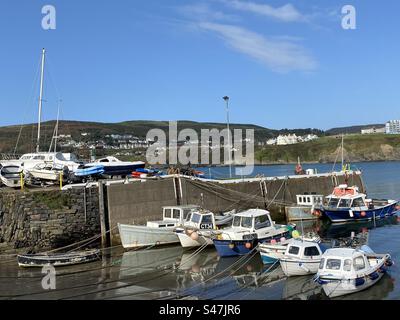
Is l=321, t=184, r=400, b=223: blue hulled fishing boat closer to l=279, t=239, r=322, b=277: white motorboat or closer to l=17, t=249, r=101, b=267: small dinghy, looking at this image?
l=279, t=239, r=322, b=277: white motorboat

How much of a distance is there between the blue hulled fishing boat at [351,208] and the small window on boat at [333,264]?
20.6 m

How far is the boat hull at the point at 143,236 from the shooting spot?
97.8ft

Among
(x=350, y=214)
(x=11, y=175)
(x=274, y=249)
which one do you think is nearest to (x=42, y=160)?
(x=11, y=175)

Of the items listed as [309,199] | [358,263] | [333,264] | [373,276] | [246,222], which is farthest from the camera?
[309,199]

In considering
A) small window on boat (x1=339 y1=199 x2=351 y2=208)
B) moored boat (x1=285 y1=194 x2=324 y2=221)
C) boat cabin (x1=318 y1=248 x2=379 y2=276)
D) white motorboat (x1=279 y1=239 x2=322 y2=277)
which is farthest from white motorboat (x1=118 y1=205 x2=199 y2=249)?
small window on boat (x1=339 y1=199 x2=351 y2=208)

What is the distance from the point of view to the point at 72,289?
20734 mm

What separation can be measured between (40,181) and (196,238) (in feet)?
47.2

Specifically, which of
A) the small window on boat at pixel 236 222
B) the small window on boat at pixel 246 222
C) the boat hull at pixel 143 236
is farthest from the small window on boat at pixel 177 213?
the small window on boat at pixel 246 222

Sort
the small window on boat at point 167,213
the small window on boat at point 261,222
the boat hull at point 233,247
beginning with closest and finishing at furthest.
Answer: the boat hull at point 233,247 < the small window on boat at point 261,222 < the small window on boat at point 167,213

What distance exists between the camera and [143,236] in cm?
3008

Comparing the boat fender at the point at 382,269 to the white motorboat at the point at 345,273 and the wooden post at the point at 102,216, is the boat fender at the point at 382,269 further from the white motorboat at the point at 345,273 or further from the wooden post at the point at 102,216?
the wooden post at the point at 102,216

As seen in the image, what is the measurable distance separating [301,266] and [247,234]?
5863mm

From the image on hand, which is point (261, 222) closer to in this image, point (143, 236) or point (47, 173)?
point (143, 236)
